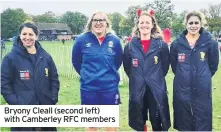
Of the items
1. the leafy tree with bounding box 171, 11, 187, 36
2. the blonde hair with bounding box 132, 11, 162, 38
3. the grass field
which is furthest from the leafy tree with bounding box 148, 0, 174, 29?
the blonde hair with bounding box 132, 11, 162, 38

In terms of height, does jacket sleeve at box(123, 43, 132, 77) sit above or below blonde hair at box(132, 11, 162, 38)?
below

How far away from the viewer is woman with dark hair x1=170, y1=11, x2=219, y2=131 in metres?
4.26

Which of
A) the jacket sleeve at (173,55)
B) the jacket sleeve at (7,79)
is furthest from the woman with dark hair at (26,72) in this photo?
the jacket sleeve at (173,55)

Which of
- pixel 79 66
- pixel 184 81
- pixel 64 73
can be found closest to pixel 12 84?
pixel 79 66

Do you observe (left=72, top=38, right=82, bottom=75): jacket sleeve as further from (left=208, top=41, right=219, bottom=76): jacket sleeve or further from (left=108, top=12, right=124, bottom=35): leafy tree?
(left=208, top=41, right=219, bottom=76): jacket sleeve

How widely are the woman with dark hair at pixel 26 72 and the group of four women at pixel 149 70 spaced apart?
2 centimetres

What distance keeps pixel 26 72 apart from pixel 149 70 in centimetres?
153

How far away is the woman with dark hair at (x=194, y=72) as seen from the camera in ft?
14.0

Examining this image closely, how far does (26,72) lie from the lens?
13.0 ft

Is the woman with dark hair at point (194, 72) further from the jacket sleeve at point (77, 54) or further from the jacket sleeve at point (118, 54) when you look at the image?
the jacket sleeve at point (77, 54)

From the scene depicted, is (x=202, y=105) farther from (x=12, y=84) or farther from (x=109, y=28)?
(x=12, y=84)

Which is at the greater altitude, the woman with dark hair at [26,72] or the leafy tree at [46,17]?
the leafy tree at [46,17]

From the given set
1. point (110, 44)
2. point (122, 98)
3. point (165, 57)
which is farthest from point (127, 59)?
point (122, 98)

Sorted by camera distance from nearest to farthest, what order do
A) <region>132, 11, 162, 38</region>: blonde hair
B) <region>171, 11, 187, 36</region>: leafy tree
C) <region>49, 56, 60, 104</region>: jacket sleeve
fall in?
1. <region>49, 56, 60, 104</region>: jacket sleeve
2. <region>132, 11, 162, 38</region>: blonde hair
3. <region>171, 11, 187, 36</region>: leafy tree
